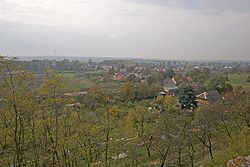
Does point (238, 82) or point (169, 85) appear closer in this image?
point (169, 85)

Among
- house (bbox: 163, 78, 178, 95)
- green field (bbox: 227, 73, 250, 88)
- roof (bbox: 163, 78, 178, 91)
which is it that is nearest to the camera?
green field (bbox: 227, 73, 250, 88)

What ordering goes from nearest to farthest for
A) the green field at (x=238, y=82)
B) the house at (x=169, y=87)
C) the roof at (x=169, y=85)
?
the green field at (x=238, y=82)
the house at (x=169, y=87)
the roof at (x=169, y=85)

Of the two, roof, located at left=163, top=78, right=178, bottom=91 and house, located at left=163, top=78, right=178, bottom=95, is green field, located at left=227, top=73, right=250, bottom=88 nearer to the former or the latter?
house, located at left=163, top=78, right=178, bottom=95

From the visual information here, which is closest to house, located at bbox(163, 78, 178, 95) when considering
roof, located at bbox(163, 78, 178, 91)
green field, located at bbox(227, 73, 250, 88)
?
roof, located at bbox(163, 78, 178, 91)

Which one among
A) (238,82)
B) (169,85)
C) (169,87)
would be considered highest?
(238,82)

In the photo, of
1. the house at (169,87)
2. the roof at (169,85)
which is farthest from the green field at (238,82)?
the roof at (169,85)

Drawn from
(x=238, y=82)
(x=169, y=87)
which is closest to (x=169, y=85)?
(x=169, y=87)

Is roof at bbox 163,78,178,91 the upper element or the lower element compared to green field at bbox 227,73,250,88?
lower

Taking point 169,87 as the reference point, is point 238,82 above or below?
above

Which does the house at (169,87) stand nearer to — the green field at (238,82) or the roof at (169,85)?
the roof at (169,85)

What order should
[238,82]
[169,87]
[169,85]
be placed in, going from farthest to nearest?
1. [238,82]
2. [169,85]
3. [169,87]

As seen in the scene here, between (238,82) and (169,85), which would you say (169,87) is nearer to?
(169,85)

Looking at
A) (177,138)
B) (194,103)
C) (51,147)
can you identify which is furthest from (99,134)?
(194,103)

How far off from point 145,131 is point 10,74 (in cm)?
2474
